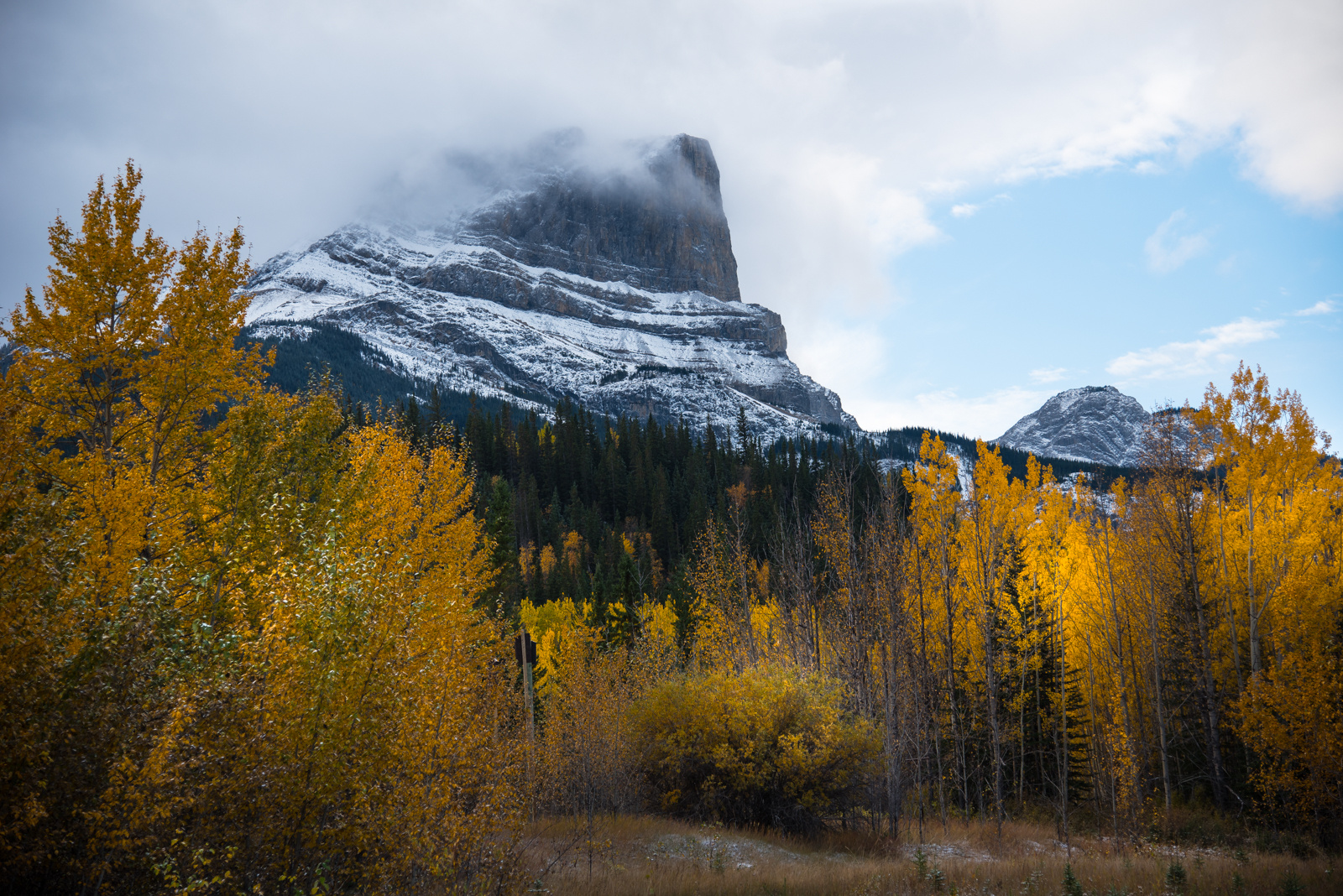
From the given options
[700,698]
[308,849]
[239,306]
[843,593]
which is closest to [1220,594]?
[843,593]

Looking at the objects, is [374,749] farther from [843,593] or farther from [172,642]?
[843,593]

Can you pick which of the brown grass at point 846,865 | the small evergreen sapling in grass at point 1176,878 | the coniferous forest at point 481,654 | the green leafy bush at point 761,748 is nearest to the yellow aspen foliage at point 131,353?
the coniferous forest at point 481,654

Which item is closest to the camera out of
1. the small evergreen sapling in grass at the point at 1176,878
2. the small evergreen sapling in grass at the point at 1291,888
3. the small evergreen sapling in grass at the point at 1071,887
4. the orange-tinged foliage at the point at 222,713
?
the orange-tinged foliage at the point at 222,713

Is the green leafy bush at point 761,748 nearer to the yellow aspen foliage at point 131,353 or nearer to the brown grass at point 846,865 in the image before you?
the brown grass at point 846,865

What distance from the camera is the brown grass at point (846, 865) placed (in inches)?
435

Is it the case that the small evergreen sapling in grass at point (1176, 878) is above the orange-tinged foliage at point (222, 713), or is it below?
below

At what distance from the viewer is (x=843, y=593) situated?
21484mm

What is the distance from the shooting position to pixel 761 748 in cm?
1586

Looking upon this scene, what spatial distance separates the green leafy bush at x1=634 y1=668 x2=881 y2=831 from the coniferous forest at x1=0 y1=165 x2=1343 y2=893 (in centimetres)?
10

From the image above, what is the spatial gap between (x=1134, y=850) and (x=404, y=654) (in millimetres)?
16528

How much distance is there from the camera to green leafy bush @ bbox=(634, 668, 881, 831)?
1571 cm

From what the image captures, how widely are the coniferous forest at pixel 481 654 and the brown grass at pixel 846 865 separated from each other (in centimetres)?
33

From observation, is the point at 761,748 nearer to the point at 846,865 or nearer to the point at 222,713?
the point at 846,865

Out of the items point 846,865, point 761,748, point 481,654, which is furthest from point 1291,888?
point 481,654
